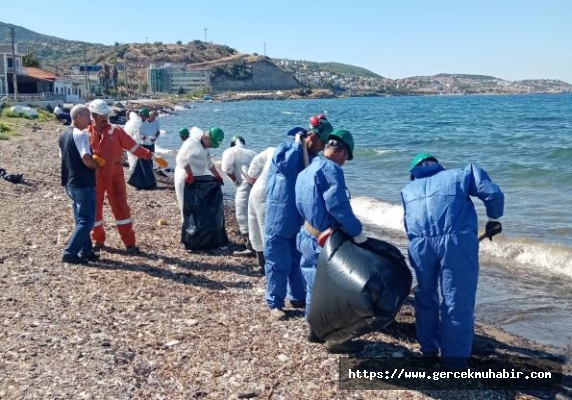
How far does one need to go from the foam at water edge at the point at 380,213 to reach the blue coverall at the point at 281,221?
20.0 feet

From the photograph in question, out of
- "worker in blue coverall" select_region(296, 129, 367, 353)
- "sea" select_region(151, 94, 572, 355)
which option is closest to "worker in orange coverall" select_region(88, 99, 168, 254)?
"worker in blue coverall" select_region(296, 129, 367, 353)

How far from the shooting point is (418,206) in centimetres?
457

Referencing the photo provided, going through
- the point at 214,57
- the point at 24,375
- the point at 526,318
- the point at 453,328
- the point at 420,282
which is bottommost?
the point at 526,318

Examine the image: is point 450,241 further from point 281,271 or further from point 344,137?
point 281,271

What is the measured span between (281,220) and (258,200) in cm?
114

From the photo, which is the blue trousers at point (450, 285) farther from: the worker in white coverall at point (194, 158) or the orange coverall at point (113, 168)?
the orange coverall at point (113, 168)

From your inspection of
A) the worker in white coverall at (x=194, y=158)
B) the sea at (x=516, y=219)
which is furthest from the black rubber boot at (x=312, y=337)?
the worker in white coverall at (x=194, y=158)

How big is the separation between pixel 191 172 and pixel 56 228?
Answer: 7.55 ft

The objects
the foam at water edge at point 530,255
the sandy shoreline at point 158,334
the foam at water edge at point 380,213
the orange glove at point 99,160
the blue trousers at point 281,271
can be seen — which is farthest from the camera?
the foam at water edge at point 380,213

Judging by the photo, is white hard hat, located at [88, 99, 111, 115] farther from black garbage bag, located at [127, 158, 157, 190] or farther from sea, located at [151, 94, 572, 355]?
black garbage bag, located at [127, 158, 157, 190]

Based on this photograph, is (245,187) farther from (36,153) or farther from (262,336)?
(36,153)

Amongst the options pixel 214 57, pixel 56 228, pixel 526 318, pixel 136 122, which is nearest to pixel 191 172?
pixel 56 228

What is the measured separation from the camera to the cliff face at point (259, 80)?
157m

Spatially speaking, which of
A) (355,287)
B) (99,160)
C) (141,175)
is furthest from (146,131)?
(355,287)
